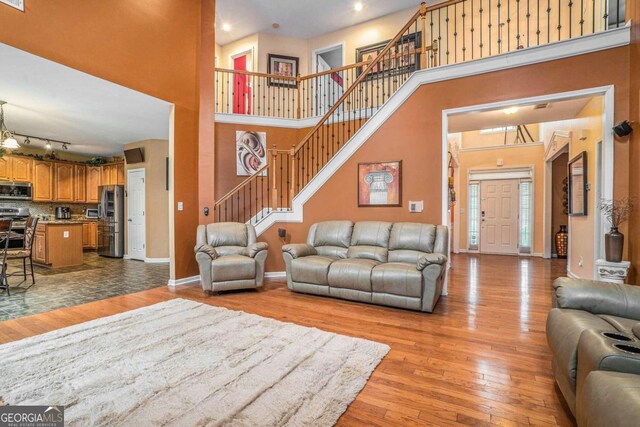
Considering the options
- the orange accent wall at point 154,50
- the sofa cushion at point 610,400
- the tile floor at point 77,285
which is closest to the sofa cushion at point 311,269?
the orange accent wall at point 154,50

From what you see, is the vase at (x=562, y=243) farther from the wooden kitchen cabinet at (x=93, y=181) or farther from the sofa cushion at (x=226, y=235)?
the wooden kitchen cabinet at (x=93, y=181)

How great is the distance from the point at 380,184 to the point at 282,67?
15.9 ft

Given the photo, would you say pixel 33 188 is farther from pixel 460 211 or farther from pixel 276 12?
pixel 460 211

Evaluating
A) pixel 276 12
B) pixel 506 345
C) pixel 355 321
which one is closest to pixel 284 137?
pixel 276 12

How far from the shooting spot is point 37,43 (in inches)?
122

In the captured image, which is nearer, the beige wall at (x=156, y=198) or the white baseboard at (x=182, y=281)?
the white baseboard at (x=182, y=281)

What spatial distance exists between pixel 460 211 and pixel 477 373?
7360 mm

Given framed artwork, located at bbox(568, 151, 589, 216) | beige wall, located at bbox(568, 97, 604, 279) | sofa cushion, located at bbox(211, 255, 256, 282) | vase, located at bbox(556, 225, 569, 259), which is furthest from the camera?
vase, located at bbox(556, 225, 569, 259)

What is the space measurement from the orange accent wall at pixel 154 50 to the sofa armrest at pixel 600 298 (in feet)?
15.6

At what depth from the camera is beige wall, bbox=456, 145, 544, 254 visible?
25.6 ft

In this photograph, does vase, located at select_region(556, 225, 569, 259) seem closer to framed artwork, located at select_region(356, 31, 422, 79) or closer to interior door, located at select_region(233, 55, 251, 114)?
framed artwork, located at select_region(356, 31, 422, 79)

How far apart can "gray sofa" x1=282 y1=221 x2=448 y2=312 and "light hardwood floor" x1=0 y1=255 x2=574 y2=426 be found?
169 mm

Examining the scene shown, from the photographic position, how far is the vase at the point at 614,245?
3176 mm

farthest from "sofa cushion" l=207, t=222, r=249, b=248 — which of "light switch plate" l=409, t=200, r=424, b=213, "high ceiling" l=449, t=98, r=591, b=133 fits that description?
"high ceiling" l=449, t=98, r=591, b=133
